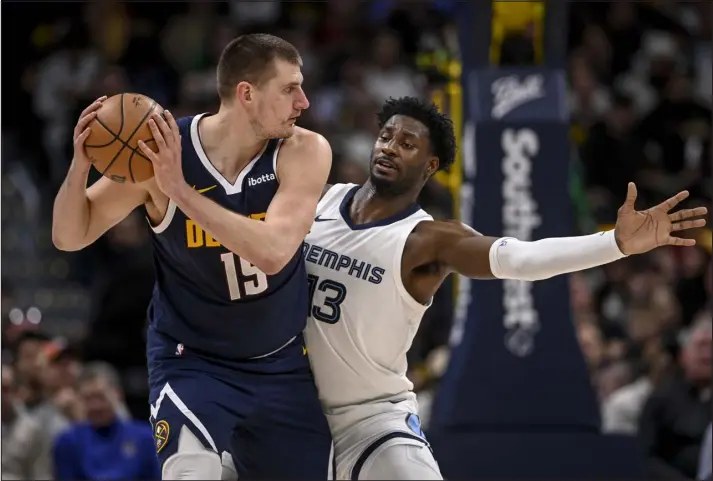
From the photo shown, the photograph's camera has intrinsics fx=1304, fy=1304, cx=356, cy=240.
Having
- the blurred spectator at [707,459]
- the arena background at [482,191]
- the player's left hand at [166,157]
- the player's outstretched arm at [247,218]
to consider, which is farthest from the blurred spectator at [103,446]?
the player's left hand at [166,157]

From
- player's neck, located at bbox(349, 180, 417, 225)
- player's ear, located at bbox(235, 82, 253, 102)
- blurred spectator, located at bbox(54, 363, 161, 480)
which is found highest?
player's ear, located at bbox(235, 82, 253, 102)

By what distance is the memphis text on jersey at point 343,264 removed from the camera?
5.38 meters

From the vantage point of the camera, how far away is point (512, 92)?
25.9 feet

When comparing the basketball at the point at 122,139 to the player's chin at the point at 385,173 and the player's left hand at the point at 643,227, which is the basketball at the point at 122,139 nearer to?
the player's chin at the point at 385,173

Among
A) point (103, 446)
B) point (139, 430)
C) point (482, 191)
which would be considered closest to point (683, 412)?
point (482, 191)

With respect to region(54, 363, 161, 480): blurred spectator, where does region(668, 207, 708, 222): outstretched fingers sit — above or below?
above

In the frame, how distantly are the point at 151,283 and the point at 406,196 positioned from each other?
5.25 metres

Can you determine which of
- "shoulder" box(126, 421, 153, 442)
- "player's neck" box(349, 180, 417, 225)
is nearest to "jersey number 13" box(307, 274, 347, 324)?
"player's neck" box(349, 180, 417, 225)

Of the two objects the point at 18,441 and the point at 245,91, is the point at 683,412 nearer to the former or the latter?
the point at 18,441

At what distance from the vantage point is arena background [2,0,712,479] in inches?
308

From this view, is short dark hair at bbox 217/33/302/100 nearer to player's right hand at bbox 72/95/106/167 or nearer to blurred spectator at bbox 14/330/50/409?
player's right hand at bbox 72/95/106/167

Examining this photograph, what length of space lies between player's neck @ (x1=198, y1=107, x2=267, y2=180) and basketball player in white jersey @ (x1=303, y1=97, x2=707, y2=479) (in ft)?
2.08

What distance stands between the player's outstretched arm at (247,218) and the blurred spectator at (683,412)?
14.3 ft

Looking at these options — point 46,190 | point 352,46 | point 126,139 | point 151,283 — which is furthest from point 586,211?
point 126,139
